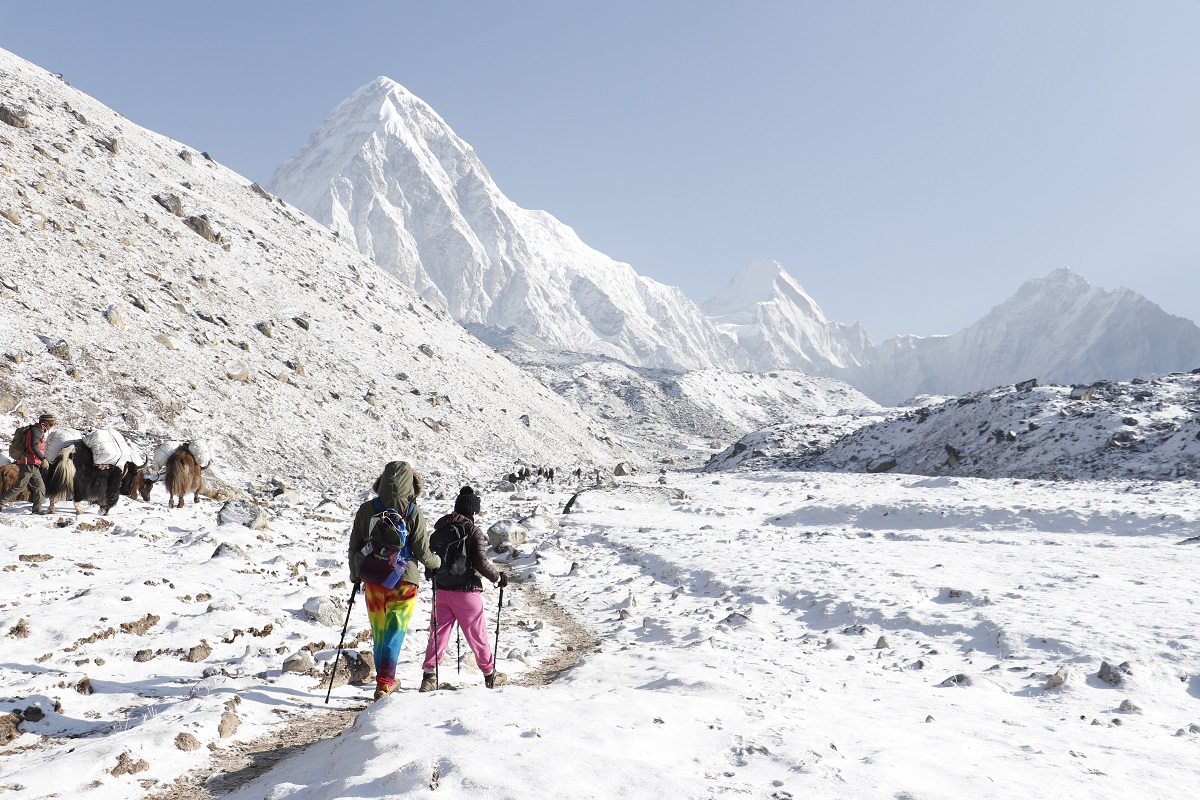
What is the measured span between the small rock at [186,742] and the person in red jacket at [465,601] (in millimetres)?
2279

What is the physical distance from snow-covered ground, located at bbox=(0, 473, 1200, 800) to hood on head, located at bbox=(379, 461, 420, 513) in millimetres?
2147

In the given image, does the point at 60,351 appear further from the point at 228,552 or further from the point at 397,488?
the point at 397,488

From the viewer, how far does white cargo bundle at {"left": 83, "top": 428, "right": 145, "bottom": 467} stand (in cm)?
1412

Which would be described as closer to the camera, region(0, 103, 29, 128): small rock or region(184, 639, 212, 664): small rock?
region(184, 639, 212, 664): small rock

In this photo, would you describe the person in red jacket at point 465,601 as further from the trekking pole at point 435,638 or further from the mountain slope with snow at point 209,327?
the mountain slope with snow at point 209,327

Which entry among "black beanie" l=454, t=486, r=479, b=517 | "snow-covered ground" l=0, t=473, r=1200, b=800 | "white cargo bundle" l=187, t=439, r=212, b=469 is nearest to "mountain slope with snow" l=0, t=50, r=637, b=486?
"white cargo bundle" l=187, t=439, r=212, b=469

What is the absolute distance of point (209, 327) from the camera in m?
31.7

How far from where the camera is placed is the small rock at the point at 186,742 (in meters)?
5.32

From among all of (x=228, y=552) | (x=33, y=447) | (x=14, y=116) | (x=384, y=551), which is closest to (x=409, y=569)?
(x=384, y=551)

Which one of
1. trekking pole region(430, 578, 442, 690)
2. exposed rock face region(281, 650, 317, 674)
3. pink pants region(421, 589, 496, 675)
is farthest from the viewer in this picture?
exposed rock face region(281, 650, 317, 674)

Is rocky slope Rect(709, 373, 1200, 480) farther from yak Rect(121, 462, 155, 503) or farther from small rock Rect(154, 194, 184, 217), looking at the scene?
small rock Rect(154, 194, 184, 217)

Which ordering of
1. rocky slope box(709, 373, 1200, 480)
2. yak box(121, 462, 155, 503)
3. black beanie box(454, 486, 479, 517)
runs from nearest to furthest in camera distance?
black beanie box(454, 486, 479, 517) → yak box(121, 462, 155, 503) → rocky slope box(709, 373, 1200, 480)

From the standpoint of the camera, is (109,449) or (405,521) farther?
(109,449)

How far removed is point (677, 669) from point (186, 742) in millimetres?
5082
